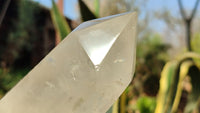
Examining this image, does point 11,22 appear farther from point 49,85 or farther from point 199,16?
point 49,85

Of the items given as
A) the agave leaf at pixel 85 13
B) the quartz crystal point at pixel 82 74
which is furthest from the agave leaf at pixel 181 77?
the quartz crystal point at pixel 82 74

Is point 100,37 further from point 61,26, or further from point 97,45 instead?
point 61,26

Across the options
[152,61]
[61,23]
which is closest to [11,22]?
[152,61]

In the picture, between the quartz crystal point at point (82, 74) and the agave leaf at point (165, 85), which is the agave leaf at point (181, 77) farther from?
the quartz crystal point at point (82, 74)

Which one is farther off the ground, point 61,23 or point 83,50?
point 83,50

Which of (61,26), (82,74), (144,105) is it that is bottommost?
(144,105)

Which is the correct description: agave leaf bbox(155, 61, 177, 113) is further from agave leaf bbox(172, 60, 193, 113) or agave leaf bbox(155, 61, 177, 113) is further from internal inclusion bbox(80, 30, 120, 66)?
internal inclusion bbox(80, 30, 120, 66)

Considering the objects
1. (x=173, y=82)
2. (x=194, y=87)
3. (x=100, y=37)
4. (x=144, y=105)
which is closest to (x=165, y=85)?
(x=173, y=82)
